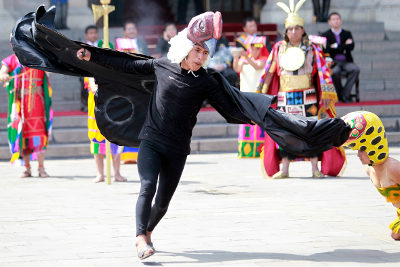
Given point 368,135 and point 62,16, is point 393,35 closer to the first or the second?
point 62,16

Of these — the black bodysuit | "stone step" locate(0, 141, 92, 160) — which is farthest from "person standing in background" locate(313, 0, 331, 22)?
the black bodysuit

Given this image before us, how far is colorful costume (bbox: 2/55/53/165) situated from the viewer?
9.59 meters

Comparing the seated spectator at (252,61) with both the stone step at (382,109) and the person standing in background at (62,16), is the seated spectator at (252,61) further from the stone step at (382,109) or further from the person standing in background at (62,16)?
the person standing in background at (62,16)

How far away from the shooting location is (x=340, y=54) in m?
14.5

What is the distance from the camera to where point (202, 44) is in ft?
15.7

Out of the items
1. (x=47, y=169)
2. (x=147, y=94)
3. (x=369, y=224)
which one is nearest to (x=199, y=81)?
(x=147, y=94)

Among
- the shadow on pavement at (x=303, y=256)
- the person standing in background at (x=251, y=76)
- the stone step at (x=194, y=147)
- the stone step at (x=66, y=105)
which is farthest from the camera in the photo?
the stone step at (x=66, y=105)

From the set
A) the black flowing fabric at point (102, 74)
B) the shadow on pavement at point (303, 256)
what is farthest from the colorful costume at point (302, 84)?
the shadow on pavement at point (303, 256)

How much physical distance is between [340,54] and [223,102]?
997 cm

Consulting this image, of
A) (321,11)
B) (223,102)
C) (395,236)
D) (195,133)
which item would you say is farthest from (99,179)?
(321,11)

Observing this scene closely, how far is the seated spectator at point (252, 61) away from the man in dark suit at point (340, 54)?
318 cm

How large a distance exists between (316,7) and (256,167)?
933cm

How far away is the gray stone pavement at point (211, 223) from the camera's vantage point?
4.80 metres

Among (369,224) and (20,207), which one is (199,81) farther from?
(20,207)
